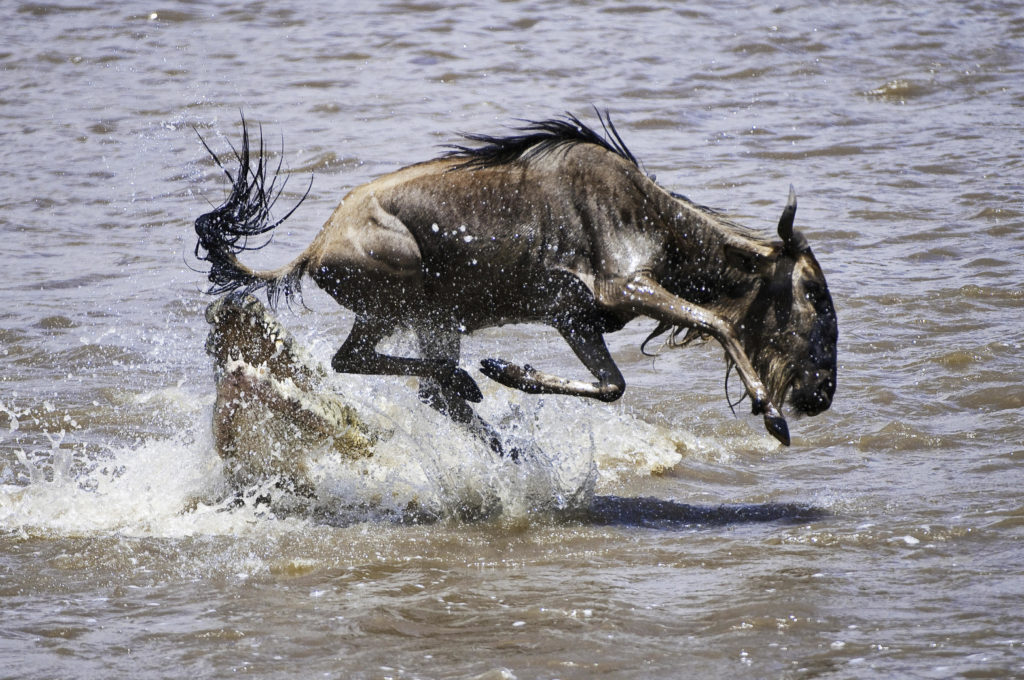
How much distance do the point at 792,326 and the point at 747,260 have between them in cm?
39

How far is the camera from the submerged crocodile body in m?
6.40

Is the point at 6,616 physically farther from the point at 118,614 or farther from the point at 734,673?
the point at 734,673

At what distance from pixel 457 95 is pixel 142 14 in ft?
19.8

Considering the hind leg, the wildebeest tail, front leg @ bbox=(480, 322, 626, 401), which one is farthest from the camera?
the hind leg

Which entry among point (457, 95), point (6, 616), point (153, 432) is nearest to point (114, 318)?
point (153, 432)

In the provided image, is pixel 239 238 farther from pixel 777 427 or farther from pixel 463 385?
Answer: pixel 777 427

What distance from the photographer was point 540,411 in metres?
7.39

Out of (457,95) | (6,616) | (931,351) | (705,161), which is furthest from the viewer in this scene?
(457,95)

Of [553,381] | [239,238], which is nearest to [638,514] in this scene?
[553,381]

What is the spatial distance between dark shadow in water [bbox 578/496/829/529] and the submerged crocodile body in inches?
57.9

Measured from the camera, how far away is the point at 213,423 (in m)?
6.39

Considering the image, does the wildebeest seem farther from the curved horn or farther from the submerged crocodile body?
the submerged crocodile body

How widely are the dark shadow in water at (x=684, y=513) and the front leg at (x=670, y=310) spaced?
0.47 meters

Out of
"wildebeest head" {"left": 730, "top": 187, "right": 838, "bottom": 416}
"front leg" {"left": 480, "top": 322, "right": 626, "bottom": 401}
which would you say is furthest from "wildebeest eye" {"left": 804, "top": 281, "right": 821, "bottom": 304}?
"front leg" {"left": 480, "top": 322, "right": 626, "bottom": 401}
